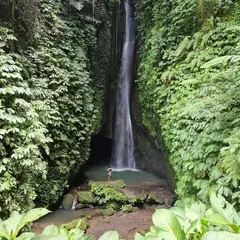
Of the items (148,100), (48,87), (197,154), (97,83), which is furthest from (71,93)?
(197,154)

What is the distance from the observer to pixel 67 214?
7793 mm

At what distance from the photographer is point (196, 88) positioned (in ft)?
20.0

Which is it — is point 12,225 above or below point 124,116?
above

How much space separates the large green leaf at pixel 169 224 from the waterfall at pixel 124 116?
43.3 ft

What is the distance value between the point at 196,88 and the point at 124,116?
9.21 meters

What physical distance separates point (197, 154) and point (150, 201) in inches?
211

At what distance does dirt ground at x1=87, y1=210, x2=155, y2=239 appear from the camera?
6.57 m

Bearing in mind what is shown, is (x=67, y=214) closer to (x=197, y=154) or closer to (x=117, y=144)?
(x=197, y=154)

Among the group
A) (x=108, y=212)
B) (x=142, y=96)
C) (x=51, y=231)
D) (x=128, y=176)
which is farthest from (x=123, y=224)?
(x=51, y=231)

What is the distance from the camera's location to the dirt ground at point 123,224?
6.57 m

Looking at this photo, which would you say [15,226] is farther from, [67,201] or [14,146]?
[67,201]

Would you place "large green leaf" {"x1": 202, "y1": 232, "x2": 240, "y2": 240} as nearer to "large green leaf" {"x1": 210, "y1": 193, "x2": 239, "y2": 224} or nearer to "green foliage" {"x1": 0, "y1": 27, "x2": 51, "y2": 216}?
"large green leaf" {"x1": 210, "y1": 193, "x2": 239, "y2": 224}

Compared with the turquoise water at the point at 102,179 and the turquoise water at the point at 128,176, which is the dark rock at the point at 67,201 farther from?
the turquoise water at the point at 128,176

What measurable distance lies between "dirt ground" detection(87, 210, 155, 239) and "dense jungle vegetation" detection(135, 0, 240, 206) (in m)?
Result: 2.12
